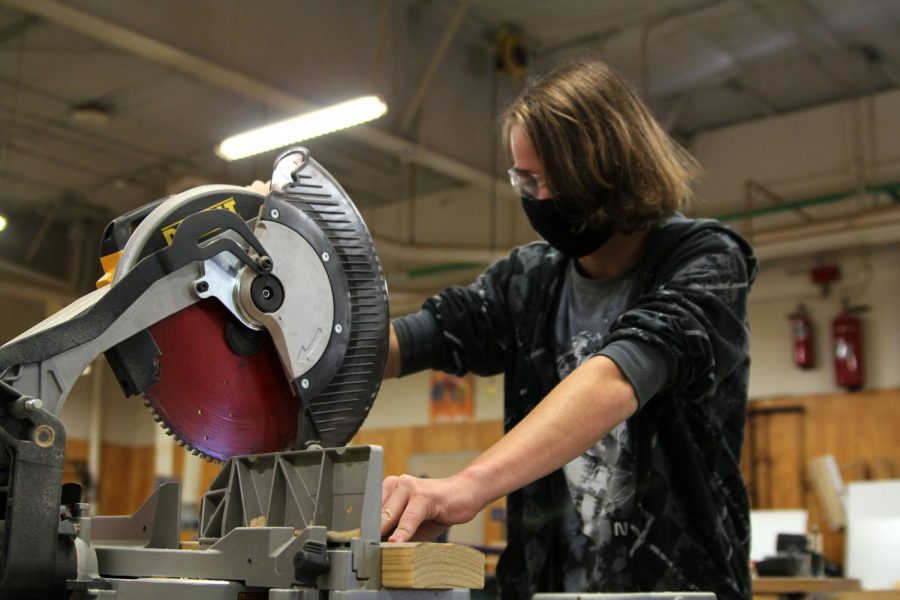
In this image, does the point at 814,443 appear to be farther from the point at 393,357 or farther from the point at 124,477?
the point at 124,477

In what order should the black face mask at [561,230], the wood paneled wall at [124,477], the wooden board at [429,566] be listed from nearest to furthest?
the wooden board at [429,566], the black face mask at [561,230], the wood paneled wall at [124,477]

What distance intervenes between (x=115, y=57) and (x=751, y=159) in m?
4.99

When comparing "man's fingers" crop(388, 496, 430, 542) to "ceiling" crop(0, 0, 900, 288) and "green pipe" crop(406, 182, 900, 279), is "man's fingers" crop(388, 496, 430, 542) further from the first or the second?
"green pipe" crop(406, 182, 900, 279)

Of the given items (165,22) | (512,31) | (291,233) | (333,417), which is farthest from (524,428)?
(512,31)

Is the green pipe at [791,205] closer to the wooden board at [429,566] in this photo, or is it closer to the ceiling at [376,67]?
the ceiling at [376,67]

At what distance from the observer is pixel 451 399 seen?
32.4 ft

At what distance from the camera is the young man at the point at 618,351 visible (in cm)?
131

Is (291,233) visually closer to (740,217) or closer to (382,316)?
(382,316)

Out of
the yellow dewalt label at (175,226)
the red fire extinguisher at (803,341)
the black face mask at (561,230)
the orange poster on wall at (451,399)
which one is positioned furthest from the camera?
the orange poster on wall at (451,399)

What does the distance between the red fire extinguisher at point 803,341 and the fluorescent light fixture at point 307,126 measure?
4252 mm

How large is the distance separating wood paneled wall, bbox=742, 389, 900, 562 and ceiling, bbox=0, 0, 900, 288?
239cm

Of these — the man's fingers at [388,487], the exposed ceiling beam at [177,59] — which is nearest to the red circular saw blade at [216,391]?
the man's fingers at [388,487]

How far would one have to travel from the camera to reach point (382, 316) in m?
1.36

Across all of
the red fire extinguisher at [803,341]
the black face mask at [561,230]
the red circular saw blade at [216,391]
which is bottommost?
the red circular saw blade at [216,391]
